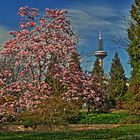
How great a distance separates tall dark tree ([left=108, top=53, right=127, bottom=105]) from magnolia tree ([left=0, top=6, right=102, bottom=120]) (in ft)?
113

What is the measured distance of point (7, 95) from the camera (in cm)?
3091

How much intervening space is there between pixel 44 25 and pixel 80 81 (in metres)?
4.80

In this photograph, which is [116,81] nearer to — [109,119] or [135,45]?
[135,45]

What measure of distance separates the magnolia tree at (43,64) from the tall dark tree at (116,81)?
34562 mm

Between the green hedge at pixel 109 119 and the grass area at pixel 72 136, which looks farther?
the green hedge at pixel 109 119

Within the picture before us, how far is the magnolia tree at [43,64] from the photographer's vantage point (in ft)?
96.5

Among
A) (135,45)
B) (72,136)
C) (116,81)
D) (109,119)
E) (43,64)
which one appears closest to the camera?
(72,136)

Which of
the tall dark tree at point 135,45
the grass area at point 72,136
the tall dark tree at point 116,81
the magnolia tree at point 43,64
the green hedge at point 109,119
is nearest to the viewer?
the grass area at point 72,136

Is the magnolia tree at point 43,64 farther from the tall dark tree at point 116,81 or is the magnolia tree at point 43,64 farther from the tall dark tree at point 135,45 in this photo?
the tall dark tree at point 116,81

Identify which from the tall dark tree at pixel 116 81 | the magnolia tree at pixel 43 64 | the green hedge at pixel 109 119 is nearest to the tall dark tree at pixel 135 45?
the green hedge at pixel 109 119

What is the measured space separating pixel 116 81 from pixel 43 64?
1610 inches

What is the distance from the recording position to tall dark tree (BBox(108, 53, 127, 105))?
6655 cm

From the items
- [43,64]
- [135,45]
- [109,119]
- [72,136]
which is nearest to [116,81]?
[135,45]

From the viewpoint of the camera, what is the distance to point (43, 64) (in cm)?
3005
